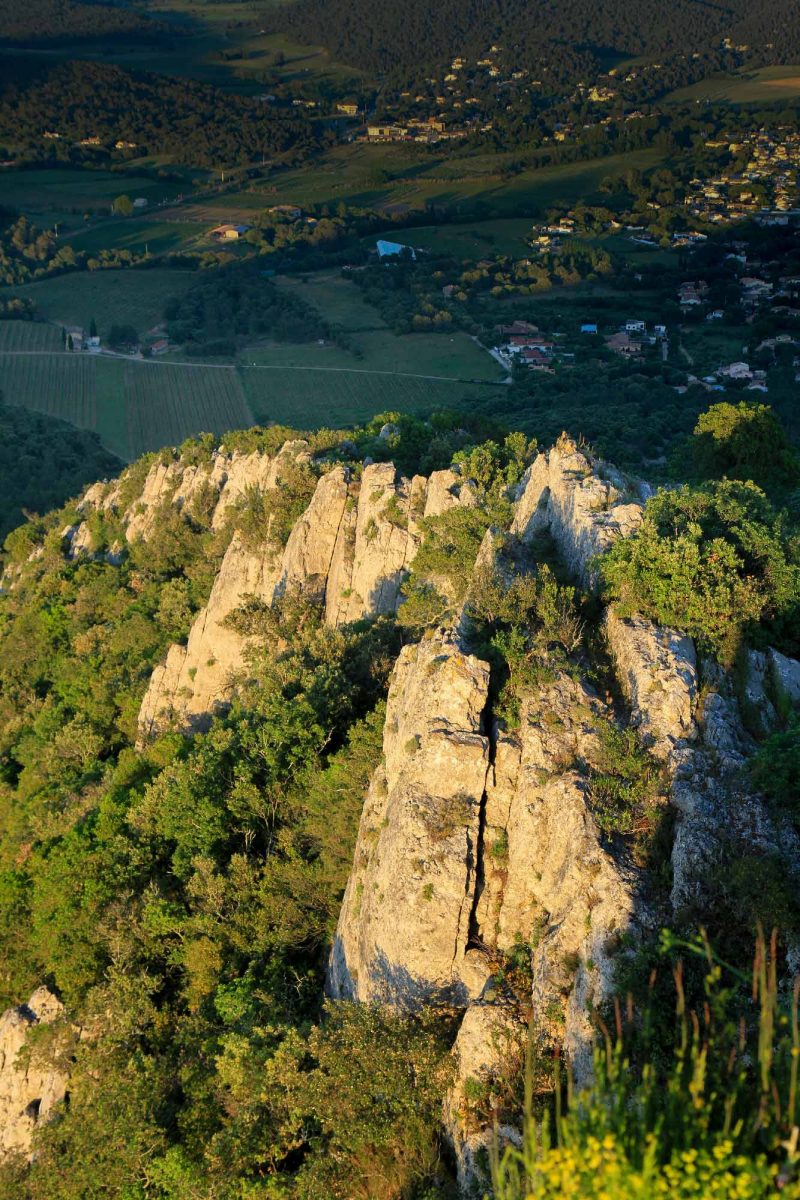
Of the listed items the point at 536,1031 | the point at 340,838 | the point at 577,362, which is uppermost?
the point at 536,1031

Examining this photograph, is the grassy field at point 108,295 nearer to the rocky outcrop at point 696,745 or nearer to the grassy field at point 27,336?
the grassy field at point 27,336

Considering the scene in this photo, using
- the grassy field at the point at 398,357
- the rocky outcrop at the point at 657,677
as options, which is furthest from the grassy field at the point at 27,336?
the rocky outcrop at the point at 657,677

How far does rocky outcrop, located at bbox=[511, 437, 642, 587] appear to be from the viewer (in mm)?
23188

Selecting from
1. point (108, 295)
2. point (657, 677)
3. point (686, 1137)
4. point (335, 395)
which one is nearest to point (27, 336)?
point (108, 295)

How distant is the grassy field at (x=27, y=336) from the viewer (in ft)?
476

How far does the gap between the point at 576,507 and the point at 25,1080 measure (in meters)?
Result: 19.8

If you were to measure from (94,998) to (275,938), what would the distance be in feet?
15.3

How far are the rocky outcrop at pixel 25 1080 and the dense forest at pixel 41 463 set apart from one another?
7052 cm

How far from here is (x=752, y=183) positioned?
16912 cm

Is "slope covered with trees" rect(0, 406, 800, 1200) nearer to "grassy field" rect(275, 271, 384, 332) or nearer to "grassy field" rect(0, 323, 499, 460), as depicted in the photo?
"grassy field" rect(0, 323, 499, 460)

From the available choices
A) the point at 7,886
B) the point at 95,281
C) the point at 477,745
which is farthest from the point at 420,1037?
the point at 95,281

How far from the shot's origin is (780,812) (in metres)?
14.5

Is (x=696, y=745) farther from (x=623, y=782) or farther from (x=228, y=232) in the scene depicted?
(x=228, y=232)

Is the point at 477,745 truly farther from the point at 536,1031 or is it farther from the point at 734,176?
the point at 734,176
